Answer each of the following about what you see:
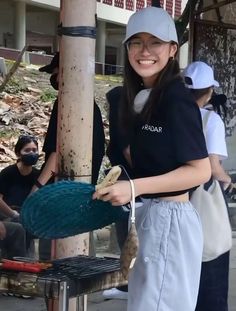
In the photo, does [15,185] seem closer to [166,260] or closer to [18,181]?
Answer: [18,181]

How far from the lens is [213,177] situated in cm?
377

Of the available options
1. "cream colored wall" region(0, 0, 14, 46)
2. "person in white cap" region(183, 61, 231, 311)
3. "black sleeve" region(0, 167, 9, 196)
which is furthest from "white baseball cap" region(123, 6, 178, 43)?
"cream colored wall" region(0, 0, 14, 46)

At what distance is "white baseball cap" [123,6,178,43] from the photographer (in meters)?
2.77

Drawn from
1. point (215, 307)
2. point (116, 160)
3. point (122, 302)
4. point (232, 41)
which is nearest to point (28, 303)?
point (122, 302)

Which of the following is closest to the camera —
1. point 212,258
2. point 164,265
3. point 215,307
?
point 164,265

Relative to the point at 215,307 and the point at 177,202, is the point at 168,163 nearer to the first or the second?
the point at 177,202

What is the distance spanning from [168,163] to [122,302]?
10.4ft

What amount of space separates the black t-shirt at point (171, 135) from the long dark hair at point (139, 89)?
0.02m

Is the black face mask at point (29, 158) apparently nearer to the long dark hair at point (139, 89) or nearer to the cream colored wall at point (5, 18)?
the long dark hair at point (139, 89)

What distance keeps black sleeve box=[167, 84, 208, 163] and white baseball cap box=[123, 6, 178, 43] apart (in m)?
0.22

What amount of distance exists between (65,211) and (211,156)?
1.25 m

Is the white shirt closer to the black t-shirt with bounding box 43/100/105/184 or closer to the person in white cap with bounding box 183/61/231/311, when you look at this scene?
the person in white cap with bounding box 183/61/231/311

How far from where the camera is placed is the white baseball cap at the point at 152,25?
277 cm

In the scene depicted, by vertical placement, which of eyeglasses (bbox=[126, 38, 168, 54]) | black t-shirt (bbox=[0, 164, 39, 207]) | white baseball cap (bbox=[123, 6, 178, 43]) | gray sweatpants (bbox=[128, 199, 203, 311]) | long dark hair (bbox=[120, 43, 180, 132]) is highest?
white baseball cap (bbox=[123, 6, 178, 43])
